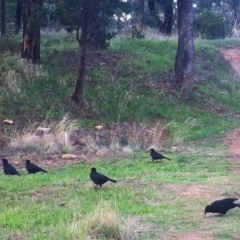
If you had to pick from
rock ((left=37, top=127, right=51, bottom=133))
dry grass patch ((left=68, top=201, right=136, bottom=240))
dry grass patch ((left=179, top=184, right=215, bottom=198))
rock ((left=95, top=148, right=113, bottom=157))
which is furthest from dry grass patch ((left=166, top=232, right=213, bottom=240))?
rock ((left=37, top=127, right=51, bottom=133))

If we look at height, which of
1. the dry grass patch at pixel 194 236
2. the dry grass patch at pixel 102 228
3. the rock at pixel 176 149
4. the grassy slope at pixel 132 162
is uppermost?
the dry grass patch at pixel 102 228

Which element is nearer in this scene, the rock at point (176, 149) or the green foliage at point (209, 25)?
the rock at point (176, 149)

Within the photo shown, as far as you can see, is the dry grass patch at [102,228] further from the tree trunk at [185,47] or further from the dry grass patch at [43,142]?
the tree trunk at [185,47]

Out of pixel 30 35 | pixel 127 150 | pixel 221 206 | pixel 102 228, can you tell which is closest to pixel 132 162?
pixel 127 150

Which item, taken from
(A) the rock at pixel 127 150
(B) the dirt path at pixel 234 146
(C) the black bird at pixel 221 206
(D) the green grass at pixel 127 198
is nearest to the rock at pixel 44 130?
(A) the rock at pixel 127 150

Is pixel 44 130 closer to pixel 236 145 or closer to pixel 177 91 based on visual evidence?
pixel 236 145

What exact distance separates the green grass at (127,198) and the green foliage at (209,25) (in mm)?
22976

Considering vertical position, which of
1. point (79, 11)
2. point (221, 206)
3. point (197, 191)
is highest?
point (79, 11)

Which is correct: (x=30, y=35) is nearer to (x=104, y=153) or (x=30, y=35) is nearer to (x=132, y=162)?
(x=104, y=153)

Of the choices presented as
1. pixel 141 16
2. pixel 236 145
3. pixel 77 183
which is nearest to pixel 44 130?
→ pixel 236 145

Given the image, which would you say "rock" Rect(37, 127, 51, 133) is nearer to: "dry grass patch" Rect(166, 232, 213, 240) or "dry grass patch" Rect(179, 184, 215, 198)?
"dry grass patch" Rect(179, 184, 215, 198)

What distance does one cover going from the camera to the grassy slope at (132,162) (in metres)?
9.47

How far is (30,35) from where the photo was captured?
75.7ft

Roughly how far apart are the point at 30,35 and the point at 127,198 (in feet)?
43.2
